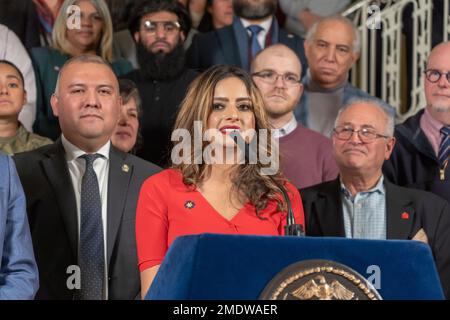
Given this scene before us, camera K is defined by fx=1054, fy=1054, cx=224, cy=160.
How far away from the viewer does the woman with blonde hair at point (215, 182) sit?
2697 millimetres

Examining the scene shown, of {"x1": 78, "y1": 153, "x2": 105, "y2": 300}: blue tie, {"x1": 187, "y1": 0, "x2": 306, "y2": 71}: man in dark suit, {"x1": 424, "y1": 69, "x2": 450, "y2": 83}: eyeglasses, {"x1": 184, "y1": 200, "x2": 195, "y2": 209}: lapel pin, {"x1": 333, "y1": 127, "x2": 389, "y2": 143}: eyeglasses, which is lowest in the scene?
{"x1": 78, "y1": 153, "x2": 105, "y2": 300}: blue tie

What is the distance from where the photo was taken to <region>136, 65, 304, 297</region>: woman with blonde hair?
106 inches

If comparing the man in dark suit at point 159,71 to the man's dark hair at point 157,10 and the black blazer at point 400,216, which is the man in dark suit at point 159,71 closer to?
the man's dark hair at point 157,10

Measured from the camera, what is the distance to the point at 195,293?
175 centimetres

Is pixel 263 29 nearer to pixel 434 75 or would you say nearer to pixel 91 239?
pixel 434 75

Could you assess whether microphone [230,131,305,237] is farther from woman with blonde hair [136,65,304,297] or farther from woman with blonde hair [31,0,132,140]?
woman with blonde hair [31,0,132,140]

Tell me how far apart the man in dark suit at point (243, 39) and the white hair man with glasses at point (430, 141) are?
0.60m

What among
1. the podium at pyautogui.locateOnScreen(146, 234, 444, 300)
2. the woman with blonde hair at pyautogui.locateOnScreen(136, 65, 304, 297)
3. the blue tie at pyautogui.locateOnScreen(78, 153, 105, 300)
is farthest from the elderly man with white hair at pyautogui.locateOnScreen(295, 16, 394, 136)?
the podium at pyautogui.locateOnScreen(146, 234, 444, 300)

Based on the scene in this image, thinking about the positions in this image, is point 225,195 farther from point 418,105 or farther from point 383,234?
point 418,105

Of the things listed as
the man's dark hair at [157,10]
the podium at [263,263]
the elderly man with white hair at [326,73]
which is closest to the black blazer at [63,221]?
the man's dark hair at [157,10]

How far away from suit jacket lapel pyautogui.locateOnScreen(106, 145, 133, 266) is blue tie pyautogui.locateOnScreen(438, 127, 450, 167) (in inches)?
49.9

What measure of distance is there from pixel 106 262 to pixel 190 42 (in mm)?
1378

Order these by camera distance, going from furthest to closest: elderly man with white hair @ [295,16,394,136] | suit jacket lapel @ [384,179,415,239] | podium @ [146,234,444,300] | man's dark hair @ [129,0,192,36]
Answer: elderly man with white hair @ [295,16,394,136] < man's dark hair @ [129,0,192,36] < suit jacket lapel @ [384,179,415,239] < podium @ [146,234,444,300]
